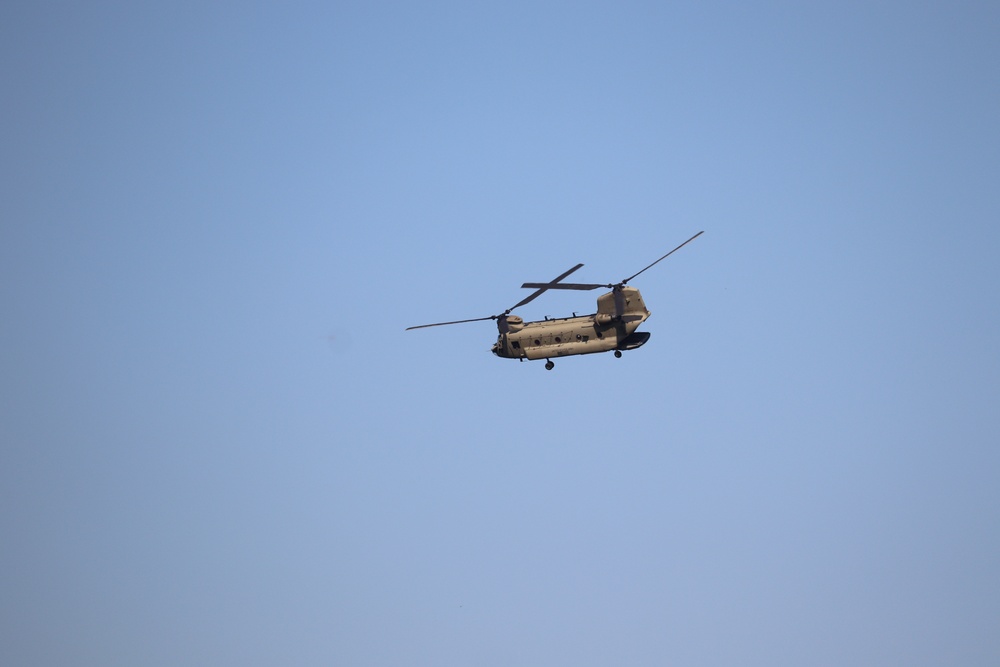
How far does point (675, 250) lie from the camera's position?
144 metres

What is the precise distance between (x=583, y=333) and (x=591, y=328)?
3.05 feet

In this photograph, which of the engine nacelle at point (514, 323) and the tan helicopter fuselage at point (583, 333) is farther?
the engine nacelle at point (514, 323)

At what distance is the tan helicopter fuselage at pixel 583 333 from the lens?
14725 cm

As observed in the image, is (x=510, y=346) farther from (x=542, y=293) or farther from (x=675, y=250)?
(x=675, y=250)

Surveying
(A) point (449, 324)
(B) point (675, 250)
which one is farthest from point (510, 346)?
(B) point (675, 250)

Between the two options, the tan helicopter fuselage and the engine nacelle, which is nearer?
the tan helicopter fuselage

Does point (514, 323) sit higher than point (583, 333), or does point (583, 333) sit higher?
point (514, 323)

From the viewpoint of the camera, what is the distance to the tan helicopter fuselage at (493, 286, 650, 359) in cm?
14725

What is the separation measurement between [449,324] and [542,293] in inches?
385

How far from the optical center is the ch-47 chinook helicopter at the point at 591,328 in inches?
5792

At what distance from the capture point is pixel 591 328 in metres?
149

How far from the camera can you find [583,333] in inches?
5871

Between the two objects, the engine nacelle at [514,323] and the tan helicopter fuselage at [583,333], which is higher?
the engine nacelle at [514,323]

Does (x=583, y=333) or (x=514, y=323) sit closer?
(x=583, y=333)
